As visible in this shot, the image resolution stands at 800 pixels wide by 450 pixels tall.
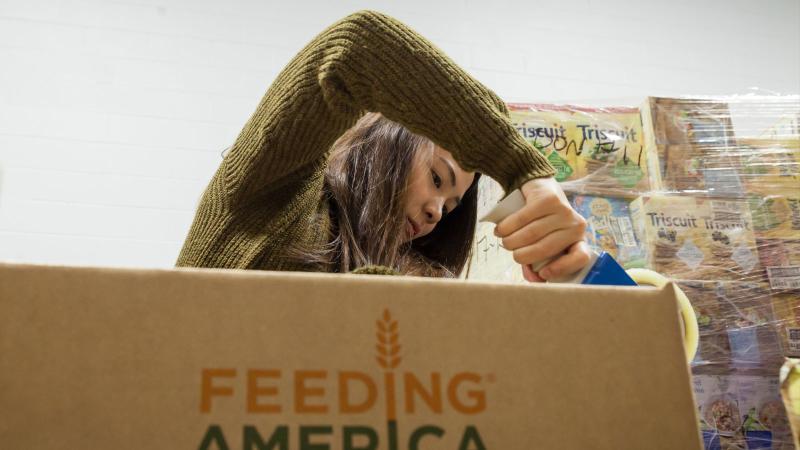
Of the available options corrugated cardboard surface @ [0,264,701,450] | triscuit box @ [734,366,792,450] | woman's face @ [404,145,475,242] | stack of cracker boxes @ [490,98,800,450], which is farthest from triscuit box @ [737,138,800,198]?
corrugated cardboard surface @ [0,264,701,450]

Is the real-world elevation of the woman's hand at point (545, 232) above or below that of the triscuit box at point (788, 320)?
below

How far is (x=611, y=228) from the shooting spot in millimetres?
1569

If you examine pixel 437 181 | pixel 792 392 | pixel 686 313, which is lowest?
pixel 792 392

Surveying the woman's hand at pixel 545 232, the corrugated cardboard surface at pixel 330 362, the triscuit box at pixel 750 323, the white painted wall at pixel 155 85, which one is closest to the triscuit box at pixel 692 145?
the white painted wall at pixel 155 85

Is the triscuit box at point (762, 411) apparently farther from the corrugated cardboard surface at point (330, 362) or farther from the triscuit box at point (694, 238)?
the corrugated cardboard surface at point (330, 362)

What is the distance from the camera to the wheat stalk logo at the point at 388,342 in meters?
0.38

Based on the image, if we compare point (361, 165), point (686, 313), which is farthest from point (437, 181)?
point (686, 313)

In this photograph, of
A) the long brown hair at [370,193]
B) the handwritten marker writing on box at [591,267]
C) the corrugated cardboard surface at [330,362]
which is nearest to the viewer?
the corrugated cardboard surface at [330,362]

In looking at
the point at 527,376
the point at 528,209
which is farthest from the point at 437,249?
the point at 527,376

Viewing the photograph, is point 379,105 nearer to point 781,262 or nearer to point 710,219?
point 710,219

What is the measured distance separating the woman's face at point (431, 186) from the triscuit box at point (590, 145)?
17.2 inches

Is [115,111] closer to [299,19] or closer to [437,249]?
[299,19]

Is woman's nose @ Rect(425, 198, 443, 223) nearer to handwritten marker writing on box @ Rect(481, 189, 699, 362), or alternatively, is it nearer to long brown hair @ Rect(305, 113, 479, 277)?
long brown hair @ Rect(305, 113, 479, 277)

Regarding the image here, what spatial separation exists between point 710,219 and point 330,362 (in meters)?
1.44
